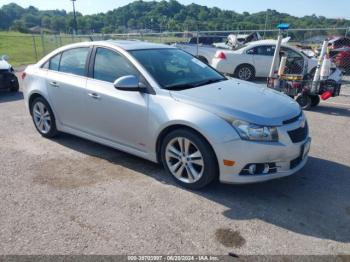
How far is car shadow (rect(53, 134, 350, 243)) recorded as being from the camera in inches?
131

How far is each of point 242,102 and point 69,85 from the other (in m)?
2.53

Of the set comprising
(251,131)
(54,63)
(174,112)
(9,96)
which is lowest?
(9,96)

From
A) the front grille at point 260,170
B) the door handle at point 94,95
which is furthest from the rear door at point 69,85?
the front grille at point 260,170

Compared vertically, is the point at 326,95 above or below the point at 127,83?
below

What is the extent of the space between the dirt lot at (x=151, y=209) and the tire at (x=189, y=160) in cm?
15

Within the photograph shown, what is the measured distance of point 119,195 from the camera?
388 cm

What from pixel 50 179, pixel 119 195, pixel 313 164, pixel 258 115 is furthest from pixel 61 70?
pixel 313 164

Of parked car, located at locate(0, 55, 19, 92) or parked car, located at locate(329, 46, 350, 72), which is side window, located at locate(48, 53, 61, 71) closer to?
parked car, located at locate(0, 55, 19, 92)

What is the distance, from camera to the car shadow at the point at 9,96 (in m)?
9.14

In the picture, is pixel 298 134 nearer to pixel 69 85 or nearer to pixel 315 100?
pixel 69 85

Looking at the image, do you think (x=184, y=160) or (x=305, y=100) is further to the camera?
(x=305, y=100)

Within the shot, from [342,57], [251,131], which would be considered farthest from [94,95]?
[342,57]

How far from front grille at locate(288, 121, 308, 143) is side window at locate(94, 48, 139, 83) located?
6.51 ft

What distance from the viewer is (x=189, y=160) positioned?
389 cm
